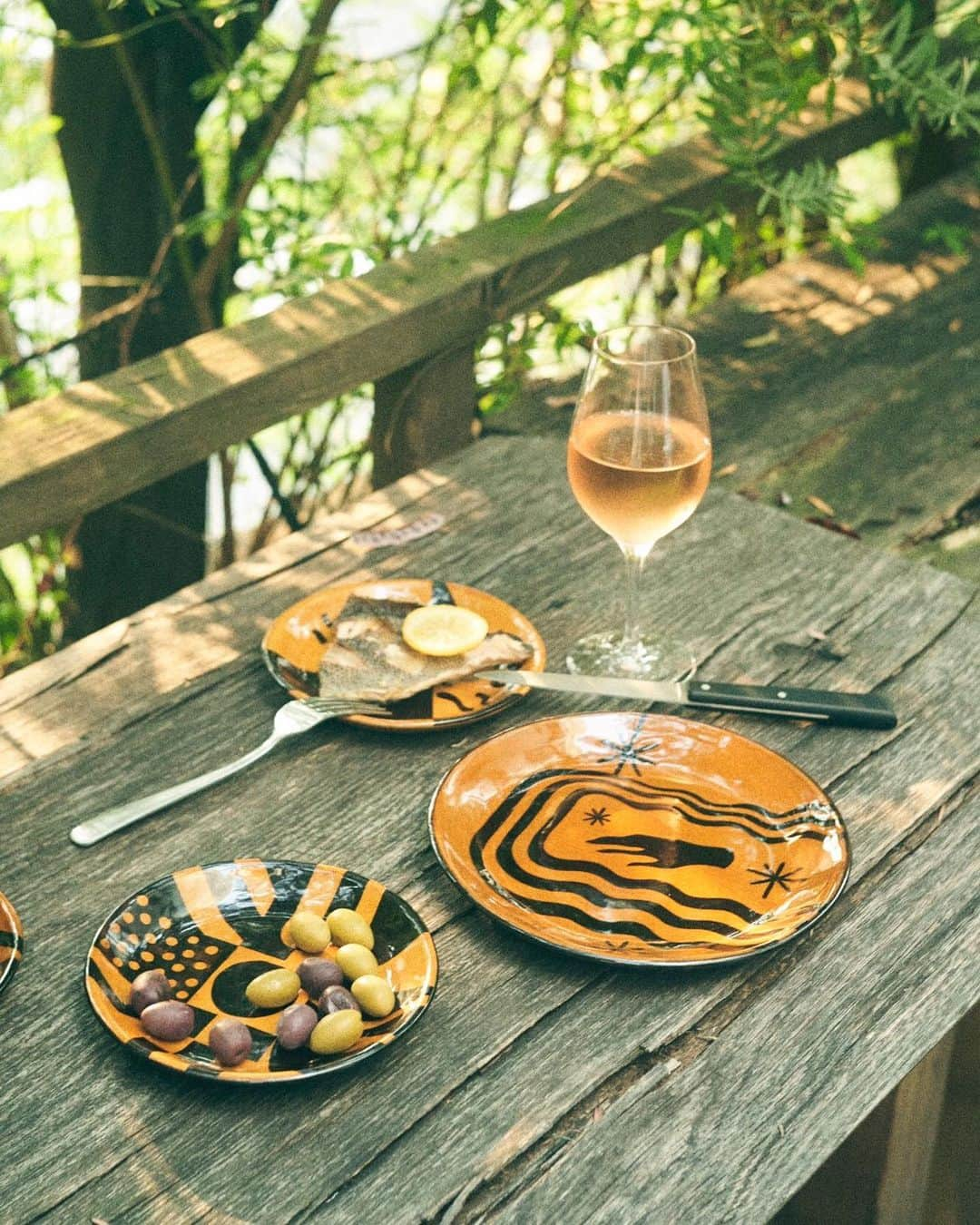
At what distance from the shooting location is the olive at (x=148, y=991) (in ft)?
3.32

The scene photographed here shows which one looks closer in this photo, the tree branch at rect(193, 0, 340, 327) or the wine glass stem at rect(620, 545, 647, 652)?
the wine glass stem at rect(620, 545, 647, 652)

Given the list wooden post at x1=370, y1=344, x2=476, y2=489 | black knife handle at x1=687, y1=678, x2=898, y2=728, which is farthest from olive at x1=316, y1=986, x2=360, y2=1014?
wooden post at x1=370, y1=344, x2=476, y2=489

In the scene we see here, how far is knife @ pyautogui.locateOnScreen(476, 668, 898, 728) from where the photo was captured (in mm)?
1373

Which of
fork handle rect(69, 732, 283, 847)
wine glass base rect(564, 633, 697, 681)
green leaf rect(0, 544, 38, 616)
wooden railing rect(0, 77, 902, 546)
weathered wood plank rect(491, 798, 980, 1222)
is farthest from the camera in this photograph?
green leaf rect(0, 544, 38, 616)

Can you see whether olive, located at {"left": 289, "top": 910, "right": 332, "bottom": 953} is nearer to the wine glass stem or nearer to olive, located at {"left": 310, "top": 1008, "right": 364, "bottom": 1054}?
olive, located at {"left": 310, "top": 1008, "right": 364, "bottom": 1054}

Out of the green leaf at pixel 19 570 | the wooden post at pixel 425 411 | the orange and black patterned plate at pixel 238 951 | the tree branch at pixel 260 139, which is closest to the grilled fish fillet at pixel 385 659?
the orange and black patterned plate at pixel 238 951

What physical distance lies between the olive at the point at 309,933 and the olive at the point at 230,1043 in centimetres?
10

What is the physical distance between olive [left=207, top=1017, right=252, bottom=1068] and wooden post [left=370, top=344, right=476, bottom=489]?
1308mm

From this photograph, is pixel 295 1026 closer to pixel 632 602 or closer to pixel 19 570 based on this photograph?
pixel 632 602

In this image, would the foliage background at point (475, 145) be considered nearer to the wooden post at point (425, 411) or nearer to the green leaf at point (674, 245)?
the green leaf at point (674, 245)

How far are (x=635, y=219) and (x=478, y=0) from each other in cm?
44

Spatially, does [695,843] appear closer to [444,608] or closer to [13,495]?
[444,608]

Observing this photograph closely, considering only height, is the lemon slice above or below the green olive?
below

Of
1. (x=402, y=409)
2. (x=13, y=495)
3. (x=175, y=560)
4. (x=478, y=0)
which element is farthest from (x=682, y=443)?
(x=175, y=560)
